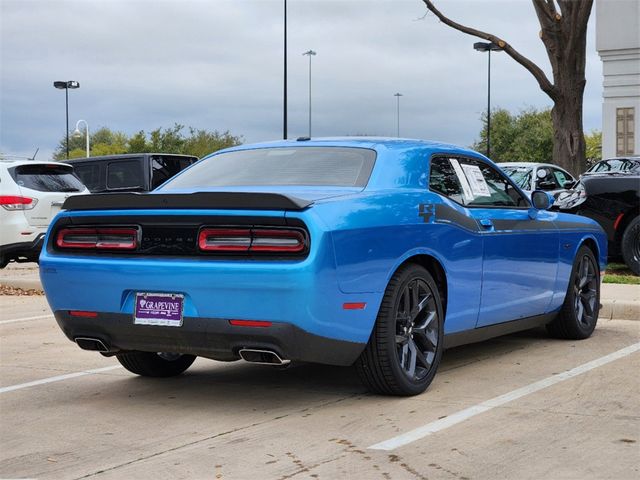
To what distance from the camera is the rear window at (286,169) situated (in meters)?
6.03

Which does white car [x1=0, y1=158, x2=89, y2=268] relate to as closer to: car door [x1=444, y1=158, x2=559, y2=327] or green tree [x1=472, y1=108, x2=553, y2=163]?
car door [x1=444, y1=158, x2=559, y2=327]

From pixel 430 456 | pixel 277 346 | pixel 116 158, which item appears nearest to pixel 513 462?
pixel 430 456

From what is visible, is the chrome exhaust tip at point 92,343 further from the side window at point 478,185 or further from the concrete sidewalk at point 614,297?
the concrete sidewalk at point 614,297

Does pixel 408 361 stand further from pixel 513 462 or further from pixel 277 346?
pixel 513 462

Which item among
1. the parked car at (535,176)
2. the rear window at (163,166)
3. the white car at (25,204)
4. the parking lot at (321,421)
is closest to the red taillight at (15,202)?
the white car at (25,204)

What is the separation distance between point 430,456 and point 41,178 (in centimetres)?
1125

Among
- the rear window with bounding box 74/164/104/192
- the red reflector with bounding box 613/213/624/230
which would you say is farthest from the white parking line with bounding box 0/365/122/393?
the rear window with bounding box 74/164/104/192

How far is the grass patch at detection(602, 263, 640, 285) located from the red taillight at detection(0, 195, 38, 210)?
8110mm

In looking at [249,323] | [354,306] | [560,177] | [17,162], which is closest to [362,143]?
[354,306]

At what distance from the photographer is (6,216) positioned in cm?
1383

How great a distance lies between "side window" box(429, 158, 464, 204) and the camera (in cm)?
641

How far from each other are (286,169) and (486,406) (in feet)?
6.43

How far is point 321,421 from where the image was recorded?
17.3 feet

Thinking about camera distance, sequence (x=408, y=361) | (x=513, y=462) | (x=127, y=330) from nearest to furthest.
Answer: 1. (x=513, y=462)
2. (x=127, y=330)
3. (x=408, y=361)
